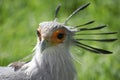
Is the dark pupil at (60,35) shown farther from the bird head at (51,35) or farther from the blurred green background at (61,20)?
the blurred green background at (61,20)

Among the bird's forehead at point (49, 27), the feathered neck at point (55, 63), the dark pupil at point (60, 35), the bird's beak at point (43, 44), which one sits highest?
the bird's forehead at point (49, 27)

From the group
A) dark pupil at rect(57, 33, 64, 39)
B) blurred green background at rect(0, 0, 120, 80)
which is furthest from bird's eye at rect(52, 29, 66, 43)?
blurred green background at rect(0, 0, 120, 80)

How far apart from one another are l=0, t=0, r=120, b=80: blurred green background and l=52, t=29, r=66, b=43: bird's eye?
124 centimetres

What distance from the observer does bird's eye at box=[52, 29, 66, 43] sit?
3258 millimetres

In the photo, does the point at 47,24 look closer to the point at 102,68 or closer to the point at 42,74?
the point at 42,74

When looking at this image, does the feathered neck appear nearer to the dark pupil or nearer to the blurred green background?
the dark pupil

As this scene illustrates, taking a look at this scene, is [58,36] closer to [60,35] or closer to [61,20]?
[60,35]

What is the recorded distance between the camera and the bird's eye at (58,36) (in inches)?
128

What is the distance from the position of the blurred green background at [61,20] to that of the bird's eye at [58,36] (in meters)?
1.24

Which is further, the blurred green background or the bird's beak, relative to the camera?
the blurred green background

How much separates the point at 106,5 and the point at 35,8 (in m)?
0.72

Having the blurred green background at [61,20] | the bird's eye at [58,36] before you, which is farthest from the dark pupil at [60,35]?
the blurred green background at [61,20]

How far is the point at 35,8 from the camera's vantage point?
5.55 meters

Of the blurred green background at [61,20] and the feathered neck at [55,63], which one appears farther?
Result: the blurred green background at [61,20]
